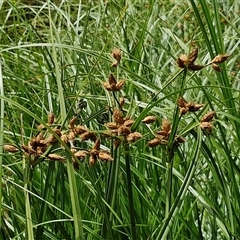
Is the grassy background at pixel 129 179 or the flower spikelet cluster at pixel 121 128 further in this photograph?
the grassy background at pixel 129 179

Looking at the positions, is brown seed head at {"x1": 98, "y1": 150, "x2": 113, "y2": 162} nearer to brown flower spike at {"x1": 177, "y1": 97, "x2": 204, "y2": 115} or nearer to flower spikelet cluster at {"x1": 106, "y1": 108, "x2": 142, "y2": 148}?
flower spikelet cluster at {"x1": 106, "y1": 108, "x2": 142, "y2": 148}

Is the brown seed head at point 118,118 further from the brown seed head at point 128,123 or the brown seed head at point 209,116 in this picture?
the brown seed head at point 209,116

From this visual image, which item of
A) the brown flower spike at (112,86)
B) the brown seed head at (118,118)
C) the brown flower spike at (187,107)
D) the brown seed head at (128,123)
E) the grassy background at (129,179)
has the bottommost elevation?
the grassy background at (129,179)

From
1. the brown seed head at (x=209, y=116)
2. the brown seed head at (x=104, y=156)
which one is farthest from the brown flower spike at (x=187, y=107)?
the brown seed head at (x=104, y=156)

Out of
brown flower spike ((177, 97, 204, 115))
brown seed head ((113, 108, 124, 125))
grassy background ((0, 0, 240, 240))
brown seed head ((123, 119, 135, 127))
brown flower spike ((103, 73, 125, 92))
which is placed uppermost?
brown flower spike ((103, 73, 125, 92))

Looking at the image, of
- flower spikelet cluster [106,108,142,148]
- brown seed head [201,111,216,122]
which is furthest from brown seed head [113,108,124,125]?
brown seed head [201,111,216,122]

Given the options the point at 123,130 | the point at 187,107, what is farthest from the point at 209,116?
the point at 123,130

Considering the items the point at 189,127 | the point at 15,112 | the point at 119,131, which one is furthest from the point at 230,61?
the point at 119,131

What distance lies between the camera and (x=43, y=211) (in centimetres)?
95

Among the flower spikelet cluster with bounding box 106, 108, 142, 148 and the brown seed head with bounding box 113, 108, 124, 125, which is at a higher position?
the brown seed head with bounding box 113, 108, 124, 125

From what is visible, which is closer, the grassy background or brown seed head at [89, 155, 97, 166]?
brown seed head at [89, 155, 97, 166]

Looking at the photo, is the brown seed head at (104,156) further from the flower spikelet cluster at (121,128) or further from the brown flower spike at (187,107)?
the brown flower spike at (187,107)

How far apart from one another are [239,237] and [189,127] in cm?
42

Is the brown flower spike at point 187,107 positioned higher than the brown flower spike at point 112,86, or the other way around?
the brown flower spike at point 112,86
